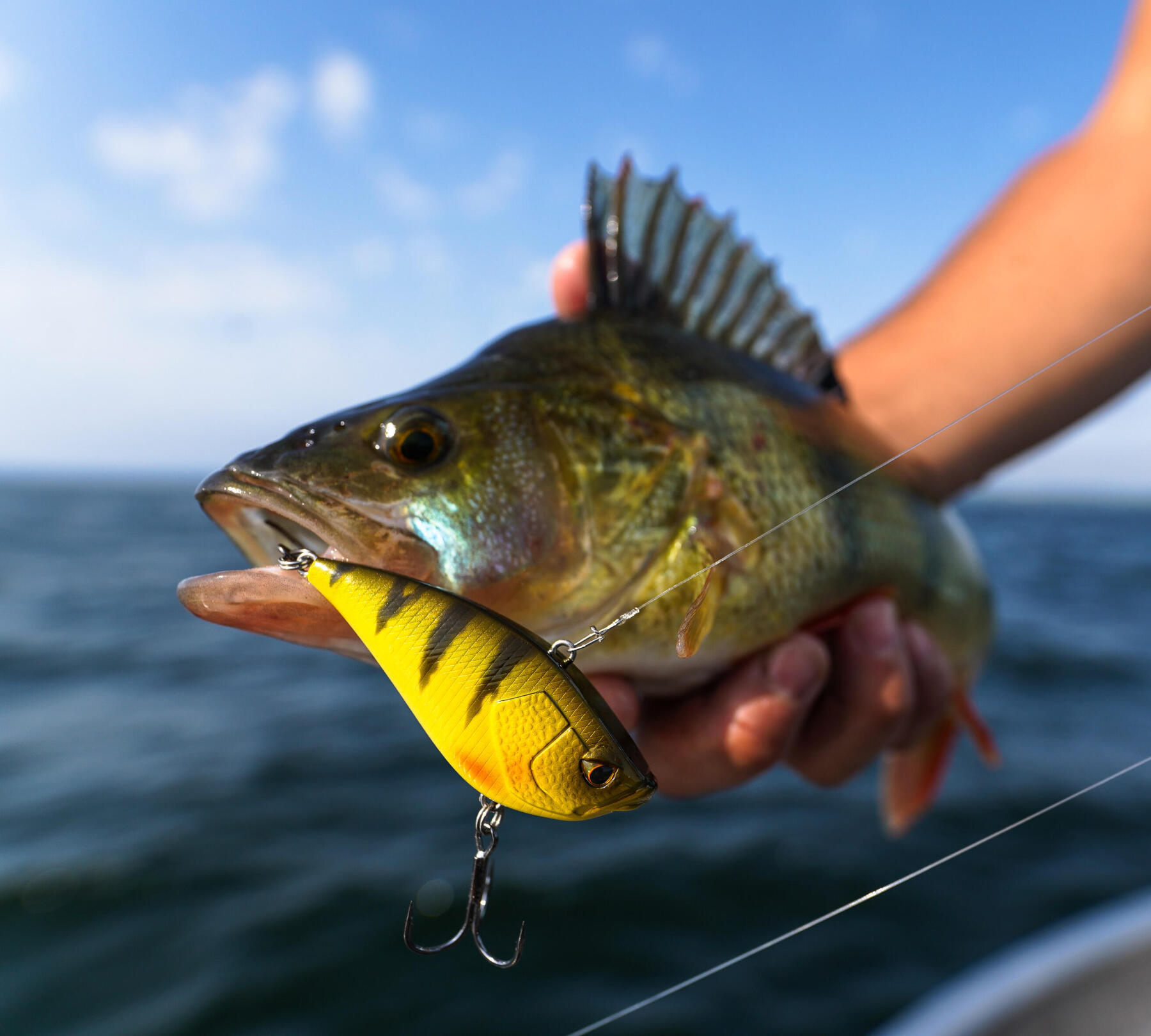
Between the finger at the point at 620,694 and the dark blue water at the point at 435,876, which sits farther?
the dark blue water at the point at 435,876

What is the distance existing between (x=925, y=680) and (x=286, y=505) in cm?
239

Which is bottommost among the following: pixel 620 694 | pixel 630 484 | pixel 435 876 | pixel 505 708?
pixel 435 876

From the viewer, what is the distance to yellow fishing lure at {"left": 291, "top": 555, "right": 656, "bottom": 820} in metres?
0.86

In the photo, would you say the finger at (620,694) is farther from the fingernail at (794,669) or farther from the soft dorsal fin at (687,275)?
the soft dorsal fin at (687,275)

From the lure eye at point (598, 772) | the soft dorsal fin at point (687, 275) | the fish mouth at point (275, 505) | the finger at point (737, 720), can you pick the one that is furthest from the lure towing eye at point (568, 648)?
the soft dorsal fin at point (687, 275)

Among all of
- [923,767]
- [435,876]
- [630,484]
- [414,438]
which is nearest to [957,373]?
[923,767]

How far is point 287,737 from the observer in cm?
1182

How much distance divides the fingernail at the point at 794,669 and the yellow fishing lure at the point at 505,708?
4.33ft

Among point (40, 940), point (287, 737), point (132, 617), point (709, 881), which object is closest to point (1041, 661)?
point (709, 881)

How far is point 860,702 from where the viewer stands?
2.52 m

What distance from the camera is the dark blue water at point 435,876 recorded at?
228 inches

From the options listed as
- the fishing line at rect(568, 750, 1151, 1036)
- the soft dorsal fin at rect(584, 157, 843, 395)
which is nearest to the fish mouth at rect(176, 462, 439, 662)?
the fishing line at rect(568, 750, 1151, 1036)

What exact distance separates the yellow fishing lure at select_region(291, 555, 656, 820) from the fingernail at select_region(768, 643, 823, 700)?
1.32m

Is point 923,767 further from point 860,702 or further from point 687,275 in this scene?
point 687,275
